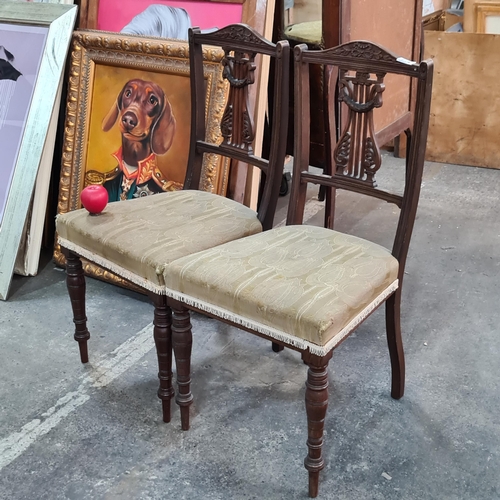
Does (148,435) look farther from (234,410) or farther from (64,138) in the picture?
(64,138)

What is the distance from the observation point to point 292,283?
1.68 metres

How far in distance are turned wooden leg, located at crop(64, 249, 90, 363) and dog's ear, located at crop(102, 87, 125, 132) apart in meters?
0.88

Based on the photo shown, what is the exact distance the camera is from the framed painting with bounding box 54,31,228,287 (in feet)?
8.86

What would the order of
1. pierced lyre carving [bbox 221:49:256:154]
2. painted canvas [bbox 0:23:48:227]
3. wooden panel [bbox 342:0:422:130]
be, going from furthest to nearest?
painted canvas [bbox 0:23:48:227], wooden panel [bbox 342:0:422:130], pierced lyre carving [bbox 221:49:256:154]

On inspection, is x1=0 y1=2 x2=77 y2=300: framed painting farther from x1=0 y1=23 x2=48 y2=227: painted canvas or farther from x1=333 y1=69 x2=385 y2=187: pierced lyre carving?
x1=333 y1=69 x2=385 y2=187: pierced lyre carving

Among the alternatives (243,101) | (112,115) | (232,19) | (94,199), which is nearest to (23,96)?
(112,115)

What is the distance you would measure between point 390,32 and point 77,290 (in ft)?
5.56

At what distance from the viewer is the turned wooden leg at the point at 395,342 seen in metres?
2.00

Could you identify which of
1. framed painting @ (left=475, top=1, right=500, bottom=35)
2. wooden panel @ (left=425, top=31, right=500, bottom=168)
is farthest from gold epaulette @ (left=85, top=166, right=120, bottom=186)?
framed painting @ (left=475, top=1, right=500, bottom=35)

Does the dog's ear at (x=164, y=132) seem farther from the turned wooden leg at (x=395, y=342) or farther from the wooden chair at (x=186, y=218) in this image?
the turned wooden leg at (x=395, y=342)

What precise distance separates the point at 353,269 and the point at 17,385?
3.89 ft

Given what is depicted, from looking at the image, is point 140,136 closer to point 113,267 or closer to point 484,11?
point 113,267

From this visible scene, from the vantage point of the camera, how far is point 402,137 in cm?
445

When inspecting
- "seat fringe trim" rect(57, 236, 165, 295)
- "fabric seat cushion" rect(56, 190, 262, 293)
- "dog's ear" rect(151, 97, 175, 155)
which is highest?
"dog's ear" rect(151, 97, 175, 155)
